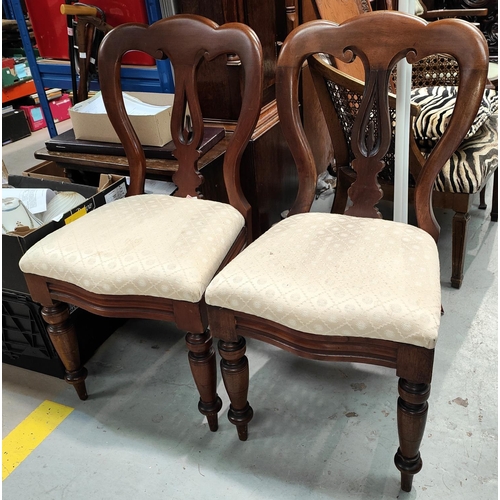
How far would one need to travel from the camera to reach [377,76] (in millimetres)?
1163

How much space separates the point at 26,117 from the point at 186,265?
322cm

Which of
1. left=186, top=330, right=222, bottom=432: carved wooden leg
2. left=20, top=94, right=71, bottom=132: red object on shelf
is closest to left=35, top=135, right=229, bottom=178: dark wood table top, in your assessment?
left=186, top=330, right=222, bottom=432: carved wooden leg

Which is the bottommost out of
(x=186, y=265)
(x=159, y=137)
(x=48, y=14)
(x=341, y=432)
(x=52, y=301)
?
(x=341, y=432)

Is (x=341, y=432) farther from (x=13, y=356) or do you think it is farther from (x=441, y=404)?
(x=13, y=356)

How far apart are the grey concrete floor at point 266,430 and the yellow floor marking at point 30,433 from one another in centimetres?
2

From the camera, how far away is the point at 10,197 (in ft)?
4.86

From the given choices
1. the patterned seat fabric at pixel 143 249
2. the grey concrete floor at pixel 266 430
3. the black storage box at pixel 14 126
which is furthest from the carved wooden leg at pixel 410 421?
the black storage box at pixel 14 126

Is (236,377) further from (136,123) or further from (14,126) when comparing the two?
(14,126)

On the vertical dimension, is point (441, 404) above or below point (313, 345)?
below

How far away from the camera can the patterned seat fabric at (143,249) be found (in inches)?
43.2

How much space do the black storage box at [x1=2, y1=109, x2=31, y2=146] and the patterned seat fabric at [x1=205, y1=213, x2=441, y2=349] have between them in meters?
3.08

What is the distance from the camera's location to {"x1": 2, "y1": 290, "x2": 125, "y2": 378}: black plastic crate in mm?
1453

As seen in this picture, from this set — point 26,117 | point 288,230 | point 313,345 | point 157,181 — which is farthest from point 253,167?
point 26,117

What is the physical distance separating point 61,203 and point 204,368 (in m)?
0.73
